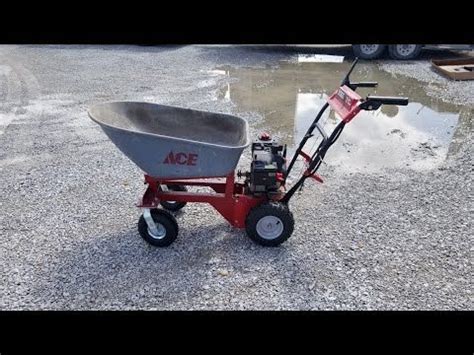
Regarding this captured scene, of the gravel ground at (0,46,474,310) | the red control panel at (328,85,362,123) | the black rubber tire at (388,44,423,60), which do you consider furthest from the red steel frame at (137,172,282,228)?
the black rubber tire at (388,44,423,60)

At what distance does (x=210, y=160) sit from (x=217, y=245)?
78cm

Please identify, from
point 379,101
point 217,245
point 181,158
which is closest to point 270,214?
point 217,245

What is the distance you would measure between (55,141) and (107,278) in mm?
2986

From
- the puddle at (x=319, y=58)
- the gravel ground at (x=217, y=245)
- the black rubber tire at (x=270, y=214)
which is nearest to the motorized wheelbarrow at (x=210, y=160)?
the black rubber tire at (x=270, y=214)

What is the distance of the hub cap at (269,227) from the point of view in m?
2.98

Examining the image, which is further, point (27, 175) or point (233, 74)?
point (233, 74)

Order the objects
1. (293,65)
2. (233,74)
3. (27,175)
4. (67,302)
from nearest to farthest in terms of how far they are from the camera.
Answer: (67,302), (27,175), (233,74), (293,65)

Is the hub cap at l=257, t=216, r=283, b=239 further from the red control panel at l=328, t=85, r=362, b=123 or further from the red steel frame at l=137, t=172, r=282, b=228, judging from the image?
the red control panel at l=328, t=85, r=362, b=123

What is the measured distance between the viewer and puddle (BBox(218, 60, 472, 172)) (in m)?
4.77

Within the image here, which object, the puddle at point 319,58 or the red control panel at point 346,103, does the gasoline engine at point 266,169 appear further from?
the puddle at point 319,58

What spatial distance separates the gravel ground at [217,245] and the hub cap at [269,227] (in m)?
0.13

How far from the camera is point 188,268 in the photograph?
2863mm

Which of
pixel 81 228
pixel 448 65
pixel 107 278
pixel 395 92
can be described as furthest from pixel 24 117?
pixel 448 65

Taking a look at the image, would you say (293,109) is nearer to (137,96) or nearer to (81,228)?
(137,96)
